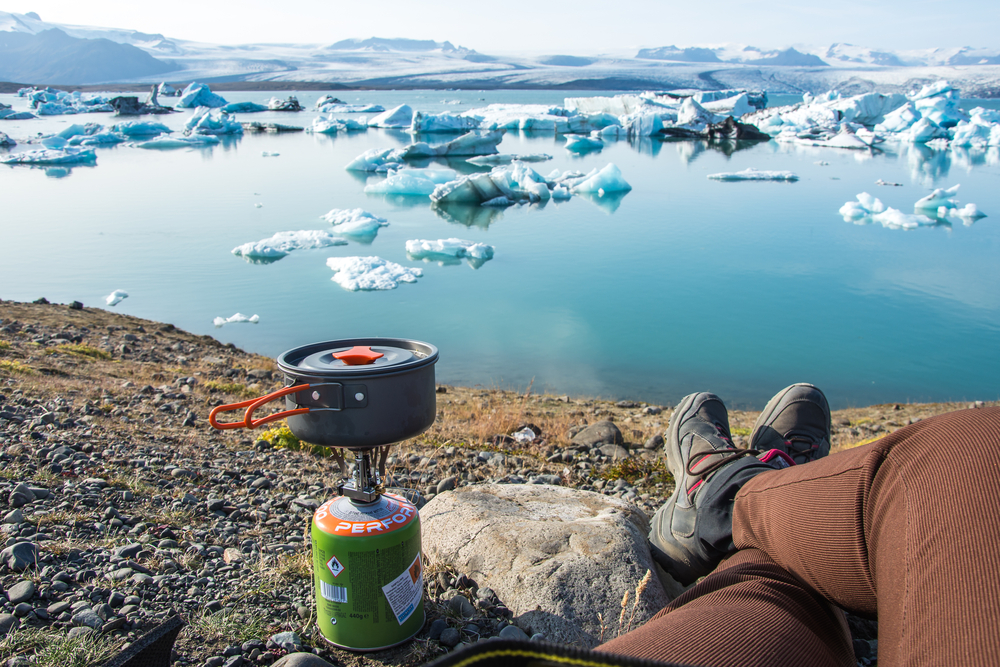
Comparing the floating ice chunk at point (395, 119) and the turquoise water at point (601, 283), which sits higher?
the floating ice chunk at point (395, 119)

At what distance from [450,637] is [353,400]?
734 millimetres

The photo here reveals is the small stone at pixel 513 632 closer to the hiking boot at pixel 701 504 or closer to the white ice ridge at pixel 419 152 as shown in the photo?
the hiking boot at pixel 701 504

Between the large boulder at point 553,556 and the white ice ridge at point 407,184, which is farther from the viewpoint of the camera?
the white ice ridge at point 407,184

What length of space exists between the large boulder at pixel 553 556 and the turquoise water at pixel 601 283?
12.1 feet

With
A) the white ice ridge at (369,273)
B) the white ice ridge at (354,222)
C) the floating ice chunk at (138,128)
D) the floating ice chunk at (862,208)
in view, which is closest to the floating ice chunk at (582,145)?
the floating ice chunk at (862,208)

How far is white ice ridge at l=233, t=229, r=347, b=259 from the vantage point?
34.8 feet

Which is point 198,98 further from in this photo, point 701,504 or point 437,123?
point 701,504

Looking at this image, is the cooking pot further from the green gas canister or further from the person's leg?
the person's leg

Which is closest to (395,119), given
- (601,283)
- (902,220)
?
(902,220)

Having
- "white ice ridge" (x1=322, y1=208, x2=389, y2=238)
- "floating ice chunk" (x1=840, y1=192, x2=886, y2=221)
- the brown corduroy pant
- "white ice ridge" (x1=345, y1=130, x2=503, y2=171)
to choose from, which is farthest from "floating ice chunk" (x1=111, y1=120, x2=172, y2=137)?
the brown corduroy pant

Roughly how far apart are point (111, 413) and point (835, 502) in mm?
3491

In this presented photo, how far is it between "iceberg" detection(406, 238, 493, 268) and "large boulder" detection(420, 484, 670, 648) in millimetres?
8452

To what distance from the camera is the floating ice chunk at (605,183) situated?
637 inches

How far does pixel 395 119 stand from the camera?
35750 mm
